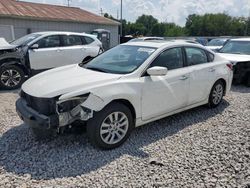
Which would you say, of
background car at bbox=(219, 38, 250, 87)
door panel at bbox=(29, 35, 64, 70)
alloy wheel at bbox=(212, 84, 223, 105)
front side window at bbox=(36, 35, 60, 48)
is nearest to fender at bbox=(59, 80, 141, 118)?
alloy wheel at bbox=(212, 84, 223, 105)

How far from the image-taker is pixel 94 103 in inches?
134

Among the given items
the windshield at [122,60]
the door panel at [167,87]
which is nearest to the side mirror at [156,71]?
the door panel at [167,87]

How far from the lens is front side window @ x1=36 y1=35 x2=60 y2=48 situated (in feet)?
26.8

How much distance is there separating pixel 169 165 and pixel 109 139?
92cm

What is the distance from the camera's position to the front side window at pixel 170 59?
4263mm

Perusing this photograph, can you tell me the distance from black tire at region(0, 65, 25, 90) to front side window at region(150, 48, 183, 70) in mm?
4729

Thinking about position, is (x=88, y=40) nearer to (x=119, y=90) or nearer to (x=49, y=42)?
(x=49, y=42)

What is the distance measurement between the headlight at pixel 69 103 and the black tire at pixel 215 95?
10.0ft

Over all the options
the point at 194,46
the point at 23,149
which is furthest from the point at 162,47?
the point at 23,149

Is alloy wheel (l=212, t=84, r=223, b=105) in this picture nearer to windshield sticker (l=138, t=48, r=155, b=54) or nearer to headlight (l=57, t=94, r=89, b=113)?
windshield sticker (l=138, t=48, r=155, b=54)

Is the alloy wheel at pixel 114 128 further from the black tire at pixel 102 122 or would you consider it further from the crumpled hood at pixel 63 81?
the crumpled hood at pixel 63 81

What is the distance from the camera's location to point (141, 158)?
138 inches

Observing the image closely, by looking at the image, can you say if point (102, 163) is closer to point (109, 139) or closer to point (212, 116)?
point (109, 139)

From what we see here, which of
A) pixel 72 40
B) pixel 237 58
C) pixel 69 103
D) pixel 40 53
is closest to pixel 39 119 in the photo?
pixel 69 103
